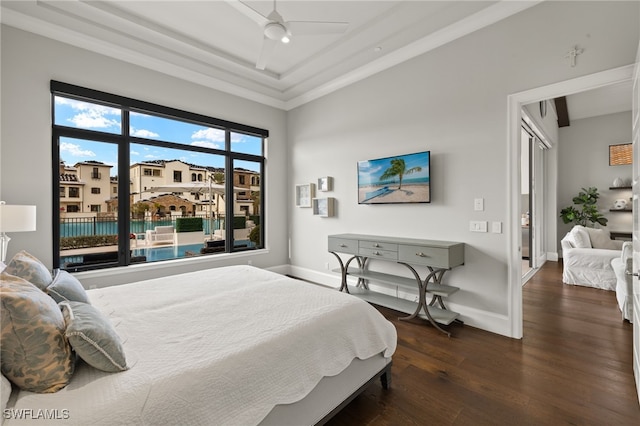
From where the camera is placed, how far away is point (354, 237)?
12.1ft

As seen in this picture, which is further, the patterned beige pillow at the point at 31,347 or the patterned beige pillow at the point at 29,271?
the patterned beige pillow at the point at 29,271

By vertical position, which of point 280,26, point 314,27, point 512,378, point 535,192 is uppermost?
point 314,27

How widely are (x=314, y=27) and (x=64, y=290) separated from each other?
2.53 meters

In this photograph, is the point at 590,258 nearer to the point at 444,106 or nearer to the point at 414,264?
the point at 414,264

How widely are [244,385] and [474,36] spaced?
371 cm

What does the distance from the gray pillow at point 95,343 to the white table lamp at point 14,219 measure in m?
1.69

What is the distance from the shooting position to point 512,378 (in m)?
2.14

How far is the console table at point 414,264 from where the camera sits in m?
→ 2.92

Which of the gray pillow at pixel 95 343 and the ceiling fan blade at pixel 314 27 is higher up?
the ceiling fan blade at pixel 314 27

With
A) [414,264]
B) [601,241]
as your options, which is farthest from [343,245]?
[601,241]

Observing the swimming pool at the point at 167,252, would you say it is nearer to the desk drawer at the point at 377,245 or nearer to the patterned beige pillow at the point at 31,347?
the desk drawer at the point at 377,245

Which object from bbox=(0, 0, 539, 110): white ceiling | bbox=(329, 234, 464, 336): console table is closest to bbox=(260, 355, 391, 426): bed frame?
bbox=(329, 234, 464, 336): console table

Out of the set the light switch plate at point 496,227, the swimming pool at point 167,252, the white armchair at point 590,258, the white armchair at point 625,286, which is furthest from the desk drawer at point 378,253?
the white armchair at point 590,258

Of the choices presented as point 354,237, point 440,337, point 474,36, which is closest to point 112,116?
point 354,237
